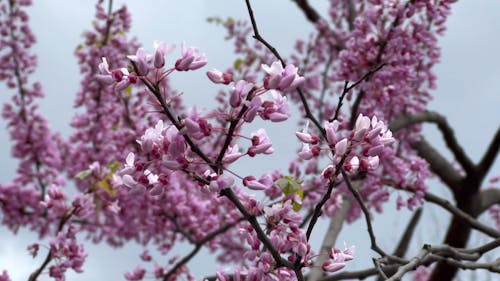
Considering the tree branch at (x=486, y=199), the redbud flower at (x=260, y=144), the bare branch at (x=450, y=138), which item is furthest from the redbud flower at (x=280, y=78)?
the tree branch at (x=486, y=199)

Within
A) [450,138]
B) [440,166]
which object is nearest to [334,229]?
[440,166]

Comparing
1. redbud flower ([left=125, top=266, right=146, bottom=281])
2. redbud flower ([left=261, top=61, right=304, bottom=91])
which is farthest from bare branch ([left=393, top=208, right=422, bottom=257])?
redbud flower ([left=261, top=61, right=304, bottom=91])

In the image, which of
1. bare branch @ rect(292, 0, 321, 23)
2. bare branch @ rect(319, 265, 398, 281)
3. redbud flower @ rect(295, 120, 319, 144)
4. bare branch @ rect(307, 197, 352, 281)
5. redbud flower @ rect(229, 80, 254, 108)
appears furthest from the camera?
bare branch @ rect(292, 0, 321, 23)

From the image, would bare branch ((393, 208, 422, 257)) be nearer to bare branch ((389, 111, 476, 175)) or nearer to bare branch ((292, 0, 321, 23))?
bare branch ((389, 111, 476, 175))

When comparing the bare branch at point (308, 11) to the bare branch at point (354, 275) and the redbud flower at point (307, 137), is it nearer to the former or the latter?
the bare branch at point (354, 275)

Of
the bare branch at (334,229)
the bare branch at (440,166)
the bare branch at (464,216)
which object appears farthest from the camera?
the bare branch at (440,166)

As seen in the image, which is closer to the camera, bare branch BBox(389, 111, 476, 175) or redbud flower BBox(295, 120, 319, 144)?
redbud flower BBox(295, 120, 319, 144)

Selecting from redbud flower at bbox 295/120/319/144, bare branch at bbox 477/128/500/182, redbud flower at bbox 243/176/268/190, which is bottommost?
redbud flower at bbox 243/176/268/190

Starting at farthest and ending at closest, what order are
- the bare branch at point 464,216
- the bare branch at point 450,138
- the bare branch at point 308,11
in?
the bare branch at point 308,11
the bare branch at point 450,138
the bare branch at point 464,216

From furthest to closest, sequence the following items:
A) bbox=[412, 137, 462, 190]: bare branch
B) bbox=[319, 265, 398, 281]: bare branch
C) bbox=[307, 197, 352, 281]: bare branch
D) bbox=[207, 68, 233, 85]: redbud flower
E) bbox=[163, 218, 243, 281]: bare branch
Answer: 1. bbox=[412, 137, 462, 190]: bare branch
2. bbox=[163, 218, 243, 281]: bare branch
3. bbox=[307, 197, 352, 281]: bare branch
4. bbox=[319, 265, 398, 281]: bare branch
5. bbox=[207, 68, 233, 85]: redbud flower

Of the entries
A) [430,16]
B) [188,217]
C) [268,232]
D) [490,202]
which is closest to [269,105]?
[268,232]

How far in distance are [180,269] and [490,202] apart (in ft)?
16.0

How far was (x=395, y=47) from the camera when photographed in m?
3.69

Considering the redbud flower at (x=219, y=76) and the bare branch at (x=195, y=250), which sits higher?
the bare branch at (x=195, y=250)
